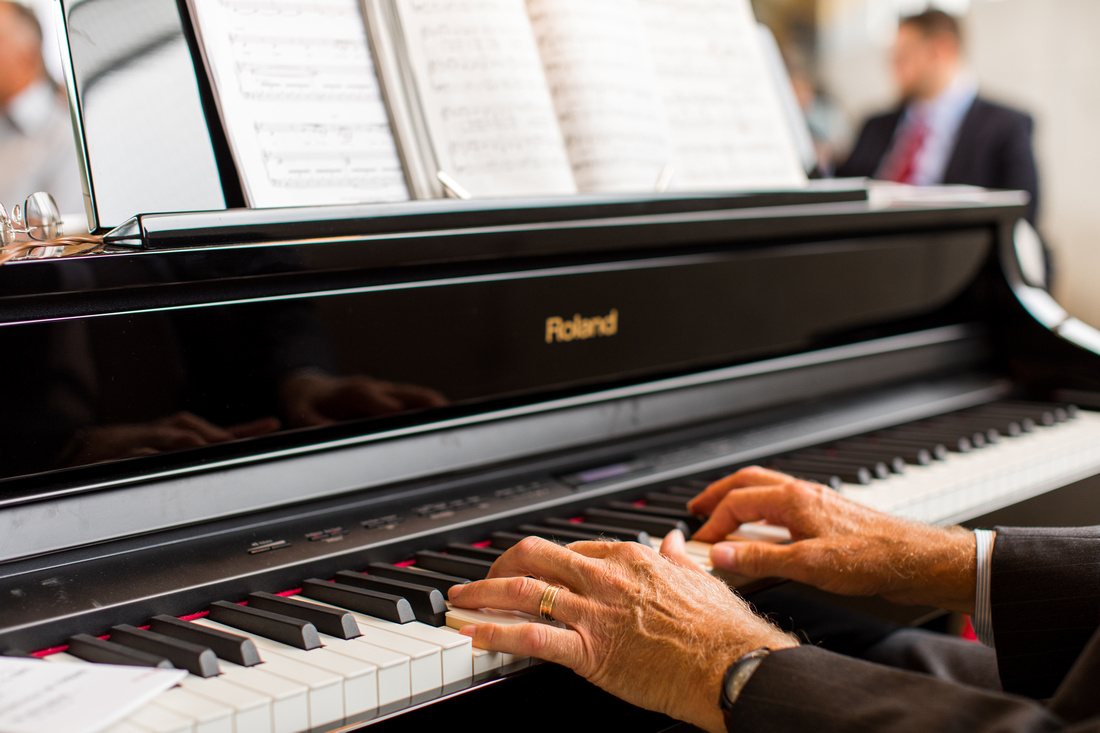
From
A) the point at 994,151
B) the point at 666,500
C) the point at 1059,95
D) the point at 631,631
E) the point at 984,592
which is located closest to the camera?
the point at 631,631

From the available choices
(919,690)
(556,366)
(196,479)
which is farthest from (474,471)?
(919,690)

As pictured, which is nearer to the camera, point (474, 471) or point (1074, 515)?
point (474, 471)

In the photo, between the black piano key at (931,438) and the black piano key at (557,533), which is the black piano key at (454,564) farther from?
the black piano key at (931,438)

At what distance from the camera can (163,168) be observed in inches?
44.8

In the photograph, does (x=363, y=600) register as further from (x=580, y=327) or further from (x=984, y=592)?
(x=984, y=592)

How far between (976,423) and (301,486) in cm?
143

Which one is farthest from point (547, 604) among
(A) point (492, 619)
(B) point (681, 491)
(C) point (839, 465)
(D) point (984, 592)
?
(C) point (839, 465)

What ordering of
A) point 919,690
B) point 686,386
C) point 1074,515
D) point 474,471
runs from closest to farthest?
point 919,690 < point 474,471 < point 686,386 < point 1074,515

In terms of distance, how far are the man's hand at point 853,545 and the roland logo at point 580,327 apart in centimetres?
32

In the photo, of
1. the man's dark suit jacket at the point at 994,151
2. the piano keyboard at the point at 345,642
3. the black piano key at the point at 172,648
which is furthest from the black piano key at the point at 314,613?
the man's dark suit jacket at the point at 994,151

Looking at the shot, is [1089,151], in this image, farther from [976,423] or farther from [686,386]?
[686,386]

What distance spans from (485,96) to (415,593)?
31.6 inches

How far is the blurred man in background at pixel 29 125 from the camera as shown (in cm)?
443

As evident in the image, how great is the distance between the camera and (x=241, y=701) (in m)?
0.73
